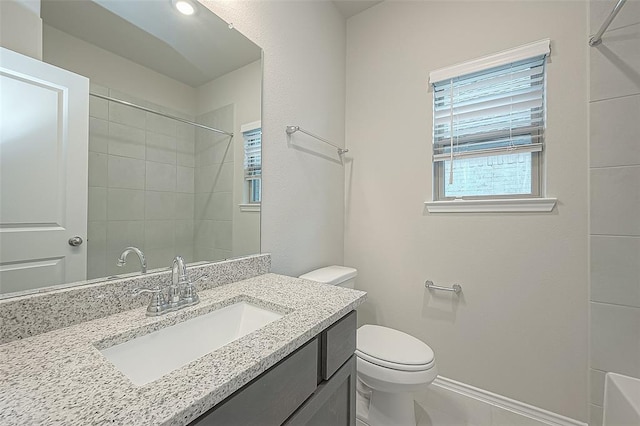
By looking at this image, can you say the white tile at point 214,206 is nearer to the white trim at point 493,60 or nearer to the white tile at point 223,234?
the white tile at point 223,234

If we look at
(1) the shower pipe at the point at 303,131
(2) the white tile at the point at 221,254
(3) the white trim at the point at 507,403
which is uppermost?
(1) the shower pipe at the point at 303,131

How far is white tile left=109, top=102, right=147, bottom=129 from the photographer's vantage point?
85 cm

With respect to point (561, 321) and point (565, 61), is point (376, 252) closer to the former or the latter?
point (561, 321)

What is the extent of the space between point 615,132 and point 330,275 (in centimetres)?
159

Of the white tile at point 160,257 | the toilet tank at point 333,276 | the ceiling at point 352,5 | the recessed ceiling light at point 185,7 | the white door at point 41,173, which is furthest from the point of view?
the ceiling at point 352,5

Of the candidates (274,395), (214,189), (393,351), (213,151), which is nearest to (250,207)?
(214,189)

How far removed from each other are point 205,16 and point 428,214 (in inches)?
62.6

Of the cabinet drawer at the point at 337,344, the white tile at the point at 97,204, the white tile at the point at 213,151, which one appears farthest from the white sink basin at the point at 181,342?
the white tile at the point at 213,151

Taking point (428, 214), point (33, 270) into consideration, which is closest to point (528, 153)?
point (428, 214)

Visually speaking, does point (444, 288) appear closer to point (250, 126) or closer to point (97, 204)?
point (250, 126)

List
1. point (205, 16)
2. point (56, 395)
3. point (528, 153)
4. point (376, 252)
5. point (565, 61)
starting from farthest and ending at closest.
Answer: point (376, 252) → point (528, 153) → point (565, 61) → point (205, 16) → point (56, 395)

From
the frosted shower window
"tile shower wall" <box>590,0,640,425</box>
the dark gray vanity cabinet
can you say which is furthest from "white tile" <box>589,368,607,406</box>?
the dark gray vanity cabinet

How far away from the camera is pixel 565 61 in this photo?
4.51ft

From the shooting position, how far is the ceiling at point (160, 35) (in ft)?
2.60
